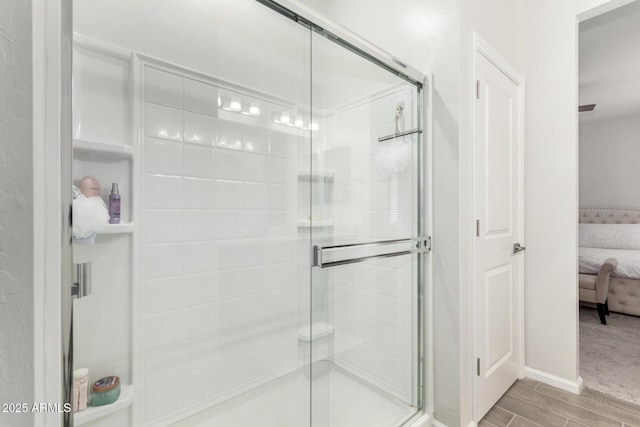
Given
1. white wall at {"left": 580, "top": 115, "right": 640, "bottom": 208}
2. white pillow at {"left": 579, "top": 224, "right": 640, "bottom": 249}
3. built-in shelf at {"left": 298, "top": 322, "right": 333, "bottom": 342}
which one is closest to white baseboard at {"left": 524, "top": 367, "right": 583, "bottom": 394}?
built-in shelf at {"left": 298, "top": 322, "right": 333, "bottom": 342}

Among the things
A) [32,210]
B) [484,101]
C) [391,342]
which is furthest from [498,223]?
[32,210]

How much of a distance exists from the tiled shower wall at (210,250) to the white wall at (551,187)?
65.3 inches

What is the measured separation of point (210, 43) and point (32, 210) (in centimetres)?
127

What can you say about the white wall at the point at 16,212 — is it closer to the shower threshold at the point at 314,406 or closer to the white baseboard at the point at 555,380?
the shower threshold at the point at 314,406

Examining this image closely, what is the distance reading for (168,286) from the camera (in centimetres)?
139

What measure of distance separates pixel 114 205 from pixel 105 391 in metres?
0.70

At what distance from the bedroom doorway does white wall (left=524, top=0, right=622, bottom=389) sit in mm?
241

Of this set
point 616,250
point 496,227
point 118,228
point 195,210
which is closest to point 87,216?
point 118,228

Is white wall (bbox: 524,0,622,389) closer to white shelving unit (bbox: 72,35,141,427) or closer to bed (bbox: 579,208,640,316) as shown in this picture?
bed (bbox: 579,208,640,316)

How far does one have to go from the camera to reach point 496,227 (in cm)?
182

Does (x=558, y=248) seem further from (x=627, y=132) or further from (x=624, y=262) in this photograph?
(x=627, y=132)

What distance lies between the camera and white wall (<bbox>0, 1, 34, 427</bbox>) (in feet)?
1.53

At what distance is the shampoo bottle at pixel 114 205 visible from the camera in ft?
3.86

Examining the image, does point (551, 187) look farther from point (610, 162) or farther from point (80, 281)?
point (610, 162)
